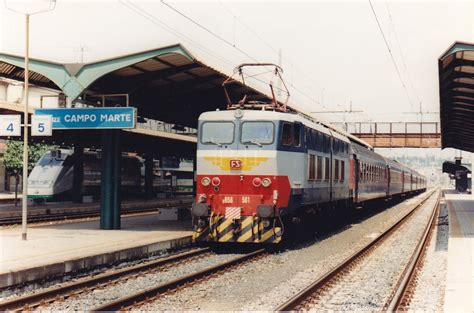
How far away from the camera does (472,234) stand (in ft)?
60.5

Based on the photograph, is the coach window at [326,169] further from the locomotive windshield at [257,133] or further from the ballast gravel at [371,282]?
the locomotive windshield at [257,133]

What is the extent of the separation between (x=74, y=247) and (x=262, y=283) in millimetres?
A: 4782

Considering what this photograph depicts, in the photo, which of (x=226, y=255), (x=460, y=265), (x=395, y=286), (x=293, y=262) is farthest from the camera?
(x=226, y=255)

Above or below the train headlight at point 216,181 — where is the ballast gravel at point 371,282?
below

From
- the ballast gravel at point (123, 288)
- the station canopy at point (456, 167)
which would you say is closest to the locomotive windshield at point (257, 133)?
the ballast gravel at point (123, 288)

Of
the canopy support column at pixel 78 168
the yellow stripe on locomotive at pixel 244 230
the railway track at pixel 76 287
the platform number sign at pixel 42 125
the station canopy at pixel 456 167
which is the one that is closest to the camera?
the railway track at pixel 76 287

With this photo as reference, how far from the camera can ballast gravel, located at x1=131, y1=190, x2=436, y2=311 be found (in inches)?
354

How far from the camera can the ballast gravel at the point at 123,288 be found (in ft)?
29.1

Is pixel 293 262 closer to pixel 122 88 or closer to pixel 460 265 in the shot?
pixel 460 265

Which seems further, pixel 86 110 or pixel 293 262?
pixel 86 110

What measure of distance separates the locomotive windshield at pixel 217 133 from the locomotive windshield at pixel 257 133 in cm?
33

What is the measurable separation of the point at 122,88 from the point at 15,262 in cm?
815

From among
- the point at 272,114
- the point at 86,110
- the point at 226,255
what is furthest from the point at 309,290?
the point at 86,110

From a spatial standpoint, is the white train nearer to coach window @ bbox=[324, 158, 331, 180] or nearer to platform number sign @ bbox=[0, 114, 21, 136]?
coach window @ bbox=[324, 158, 331, 180]
